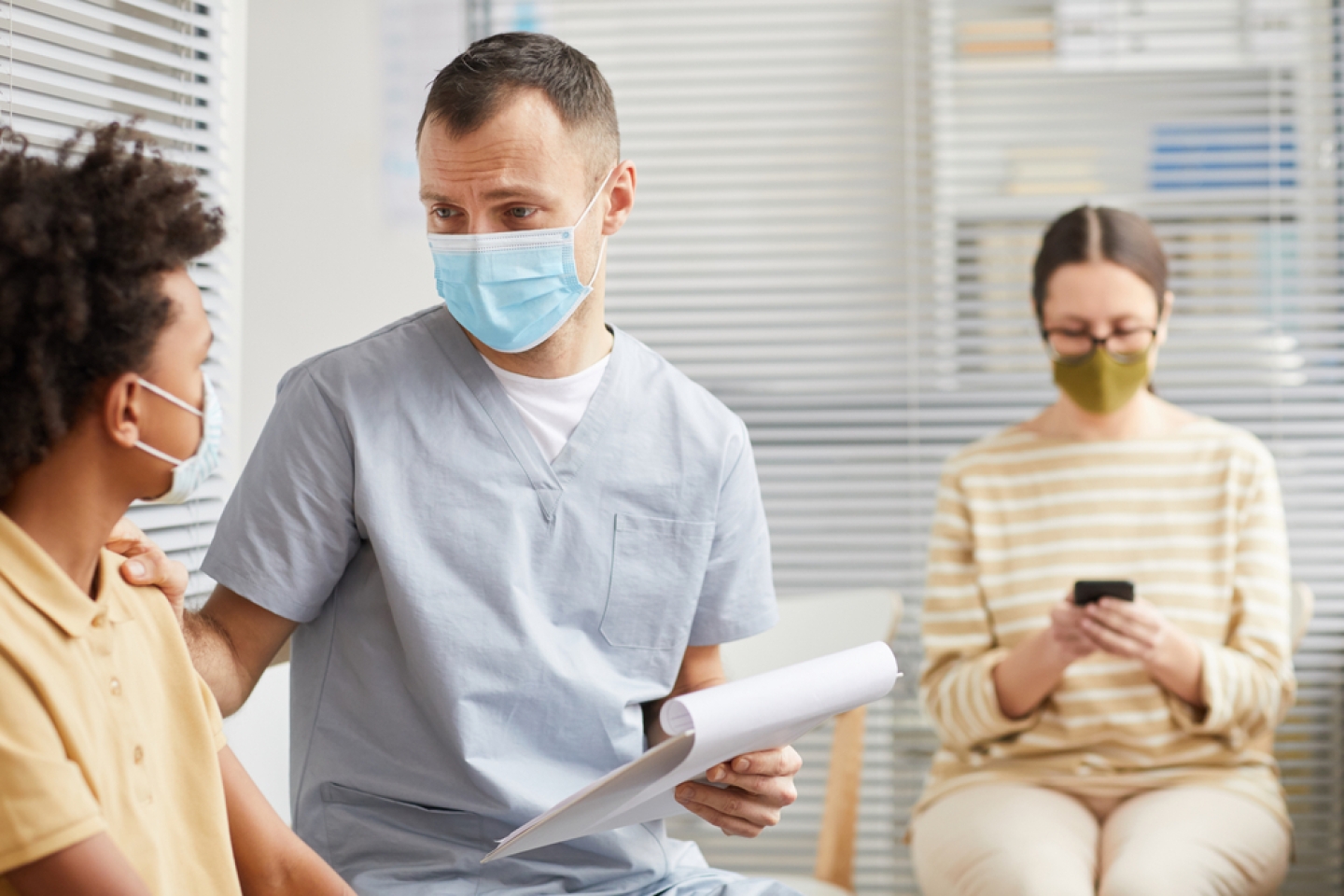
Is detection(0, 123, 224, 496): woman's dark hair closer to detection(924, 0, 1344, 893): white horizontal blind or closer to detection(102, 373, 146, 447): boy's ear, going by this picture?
detection(102, 373, 146, 447): boy's ear

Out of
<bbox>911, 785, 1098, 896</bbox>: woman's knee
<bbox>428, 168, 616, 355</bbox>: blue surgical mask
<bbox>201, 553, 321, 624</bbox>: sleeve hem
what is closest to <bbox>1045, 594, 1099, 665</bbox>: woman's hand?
<bbox>911, 785, 1098, 896</bbox>: woman's knee

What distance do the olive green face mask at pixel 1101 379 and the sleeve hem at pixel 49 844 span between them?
1568mm

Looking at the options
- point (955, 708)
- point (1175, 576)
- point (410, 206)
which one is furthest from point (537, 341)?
point (410, 206)

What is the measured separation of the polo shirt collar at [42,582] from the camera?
76 centimetres

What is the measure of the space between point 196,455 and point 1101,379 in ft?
4.76

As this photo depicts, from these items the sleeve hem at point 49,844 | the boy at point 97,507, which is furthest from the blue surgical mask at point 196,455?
the sleeve hem at point 49,844

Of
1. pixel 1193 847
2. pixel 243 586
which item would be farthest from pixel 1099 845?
pixel 243 586

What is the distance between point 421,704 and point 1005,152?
181 centimetres

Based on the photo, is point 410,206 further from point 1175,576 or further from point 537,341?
point 1175,576

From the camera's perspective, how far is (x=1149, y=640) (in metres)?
1.69

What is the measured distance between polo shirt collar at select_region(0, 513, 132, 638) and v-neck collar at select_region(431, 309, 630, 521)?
528 millimetres

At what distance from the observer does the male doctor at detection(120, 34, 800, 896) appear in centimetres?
118

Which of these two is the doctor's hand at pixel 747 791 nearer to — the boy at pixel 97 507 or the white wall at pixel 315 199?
the boy at pixel 97 507

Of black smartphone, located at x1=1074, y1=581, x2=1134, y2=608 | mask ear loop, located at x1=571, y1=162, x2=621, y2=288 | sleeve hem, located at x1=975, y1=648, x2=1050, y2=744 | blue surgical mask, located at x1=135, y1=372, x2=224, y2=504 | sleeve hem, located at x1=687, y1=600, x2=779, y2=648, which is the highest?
mask ear loop, located at x1=571, y1=162, x2=621, y2=288
